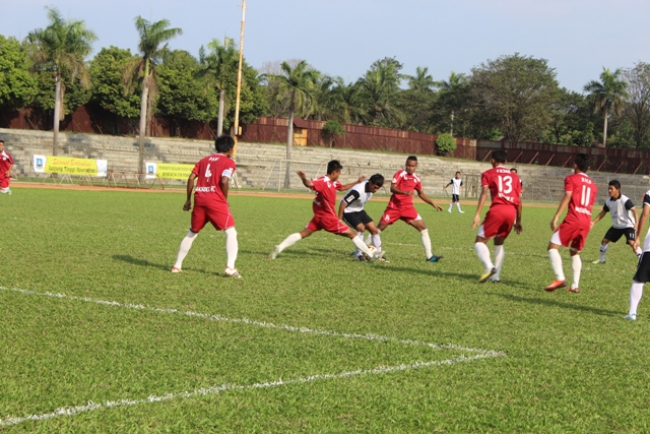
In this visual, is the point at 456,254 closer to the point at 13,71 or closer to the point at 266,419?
the point at 266,419

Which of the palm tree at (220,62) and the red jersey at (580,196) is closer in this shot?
the red jersey at (580,196)

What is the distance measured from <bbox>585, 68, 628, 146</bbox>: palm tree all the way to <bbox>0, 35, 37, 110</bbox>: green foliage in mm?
57536

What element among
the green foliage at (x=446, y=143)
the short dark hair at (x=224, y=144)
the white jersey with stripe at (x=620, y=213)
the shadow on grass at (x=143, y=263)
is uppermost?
the green foliage at (x=446, y=143)

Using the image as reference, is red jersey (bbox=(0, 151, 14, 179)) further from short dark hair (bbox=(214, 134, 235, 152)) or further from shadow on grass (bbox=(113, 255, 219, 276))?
short dark hair (bbox=(214, 134, 235, 152))

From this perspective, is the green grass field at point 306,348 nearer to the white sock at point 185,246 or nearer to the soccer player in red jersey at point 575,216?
the white sock at point 185,246

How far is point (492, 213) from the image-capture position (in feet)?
34.2

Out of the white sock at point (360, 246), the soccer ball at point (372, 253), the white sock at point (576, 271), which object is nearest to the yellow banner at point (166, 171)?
the soccer ball at point (372, 253)

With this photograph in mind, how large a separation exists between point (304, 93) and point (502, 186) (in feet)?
154

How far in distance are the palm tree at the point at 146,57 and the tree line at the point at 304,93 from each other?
63mm

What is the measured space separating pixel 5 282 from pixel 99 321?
2.50 m

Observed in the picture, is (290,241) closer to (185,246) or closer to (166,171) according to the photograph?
(185,246)

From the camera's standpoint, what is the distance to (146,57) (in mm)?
47094

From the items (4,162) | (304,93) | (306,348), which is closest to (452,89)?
(304,93)

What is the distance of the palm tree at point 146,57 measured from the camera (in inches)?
1826
